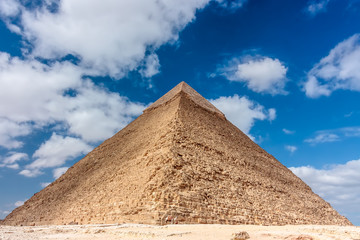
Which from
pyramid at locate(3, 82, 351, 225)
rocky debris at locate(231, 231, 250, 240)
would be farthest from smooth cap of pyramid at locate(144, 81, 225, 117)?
rocky debris at locate(231, 231, 250, 240)

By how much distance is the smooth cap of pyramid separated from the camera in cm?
2408

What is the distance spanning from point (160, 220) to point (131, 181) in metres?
4.48

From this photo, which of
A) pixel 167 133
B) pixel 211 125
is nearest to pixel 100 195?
pixel 167 133

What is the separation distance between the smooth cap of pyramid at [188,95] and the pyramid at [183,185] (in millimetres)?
259

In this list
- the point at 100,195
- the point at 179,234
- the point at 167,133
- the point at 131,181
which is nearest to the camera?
the point at 179,234

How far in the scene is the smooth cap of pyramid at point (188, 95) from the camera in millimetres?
24078

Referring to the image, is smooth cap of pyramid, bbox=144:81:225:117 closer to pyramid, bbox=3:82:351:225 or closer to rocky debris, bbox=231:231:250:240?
pyramid, bbox=3:82:351:225

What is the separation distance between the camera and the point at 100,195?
14812 millimetres

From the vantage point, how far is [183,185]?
38.4ft

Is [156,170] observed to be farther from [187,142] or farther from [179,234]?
[179,234]

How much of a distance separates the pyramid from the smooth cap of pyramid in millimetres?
259

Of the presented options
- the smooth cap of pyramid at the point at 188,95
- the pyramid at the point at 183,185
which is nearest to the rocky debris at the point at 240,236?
the pyramid at the point at 183,185

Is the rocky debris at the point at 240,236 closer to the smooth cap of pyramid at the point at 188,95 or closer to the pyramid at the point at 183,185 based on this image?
the pyramid at the point at 183,185

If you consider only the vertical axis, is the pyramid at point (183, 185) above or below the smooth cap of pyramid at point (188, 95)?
below
